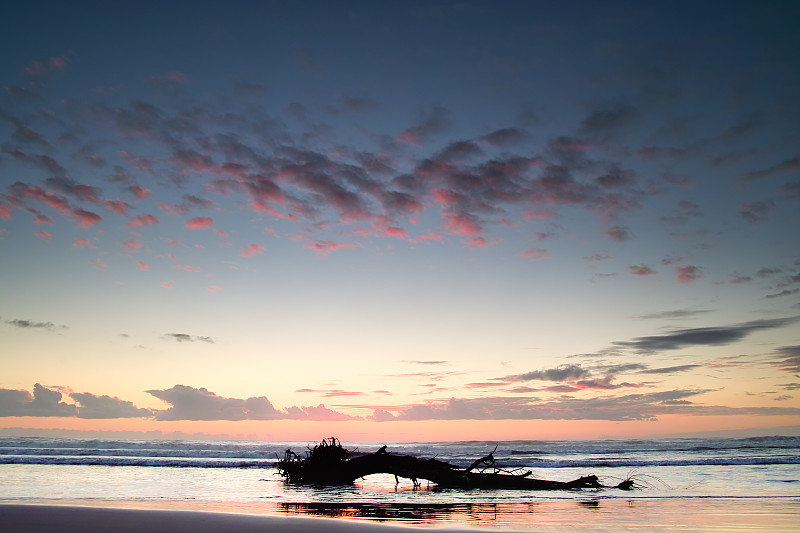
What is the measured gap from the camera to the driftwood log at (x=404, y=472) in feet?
65.6

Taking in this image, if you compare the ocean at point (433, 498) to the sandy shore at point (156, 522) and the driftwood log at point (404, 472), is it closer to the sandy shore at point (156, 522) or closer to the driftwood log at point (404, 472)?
the driftwood log at point (404, 472)

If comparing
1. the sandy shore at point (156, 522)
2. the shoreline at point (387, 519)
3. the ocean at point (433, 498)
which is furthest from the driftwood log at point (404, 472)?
the sandy shore at point (156, 522)

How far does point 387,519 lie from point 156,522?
203 inches

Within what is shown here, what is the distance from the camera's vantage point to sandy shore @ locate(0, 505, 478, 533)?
991 cm

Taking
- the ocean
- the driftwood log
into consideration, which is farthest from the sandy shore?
the driftwood log

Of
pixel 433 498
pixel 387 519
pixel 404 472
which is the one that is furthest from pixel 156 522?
pixel 404 472

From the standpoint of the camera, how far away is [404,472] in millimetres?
20312

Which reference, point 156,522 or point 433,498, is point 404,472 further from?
point 156,522

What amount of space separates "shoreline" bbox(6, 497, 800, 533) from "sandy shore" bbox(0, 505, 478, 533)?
17 millimetres

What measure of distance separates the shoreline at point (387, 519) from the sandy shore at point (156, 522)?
17 millimetres

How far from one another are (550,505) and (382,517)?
576 centimetres

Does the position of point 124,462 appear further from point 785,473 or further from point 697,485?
point 785,473

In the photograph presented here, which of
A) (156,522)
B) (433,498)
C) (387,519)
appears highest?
(156,522)

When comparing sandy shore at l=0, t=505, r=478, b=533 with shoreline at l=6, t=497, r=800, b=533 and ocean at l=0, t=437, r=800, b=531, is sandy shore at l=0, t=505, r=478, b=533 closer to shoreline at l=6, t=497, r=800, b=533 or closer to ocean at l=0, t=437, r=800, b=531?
shoreline at l=6, t=497, r=800, b=533
